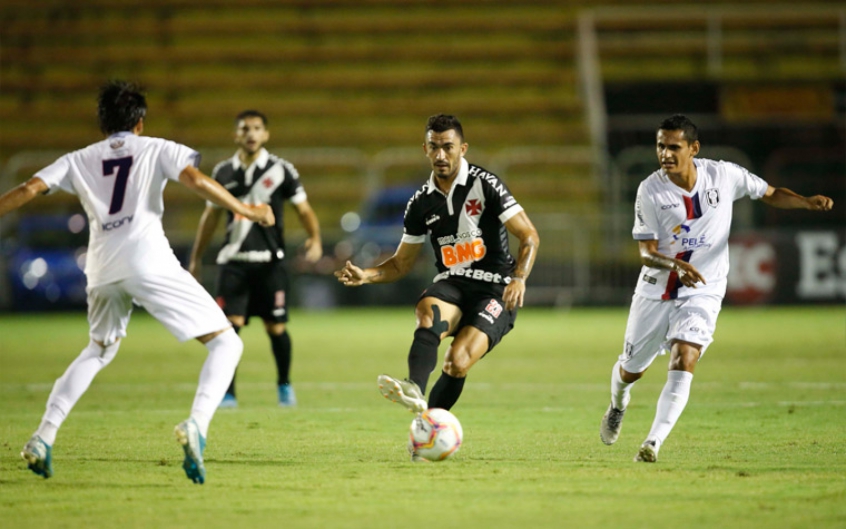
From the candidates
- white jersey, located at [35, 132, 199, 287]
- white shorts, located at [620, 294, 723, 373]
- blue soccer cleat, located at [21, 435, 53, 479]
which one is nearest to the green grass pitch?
blue soccer cleat, located at [21, 435, 53, 479]

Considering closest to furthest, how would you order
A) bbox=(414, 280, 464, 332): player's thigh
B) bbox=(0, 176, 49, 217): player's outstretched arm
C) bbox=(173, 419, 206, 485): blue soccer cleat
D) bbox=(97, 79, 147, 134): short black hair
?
bbox=(173, 419, 206, 485): blue soccer cleat → bbox=(0, 176, 49, 217): player's outstretched arm → bbox=(97, 79, 147, 134): short black hair → bbox=(414, 280, 464, 332): player's thigh

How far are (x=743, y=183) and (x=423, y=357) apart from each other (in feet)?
7.93

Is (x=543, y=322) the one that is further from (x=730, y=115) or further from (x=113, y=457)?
(x=113, y=457)

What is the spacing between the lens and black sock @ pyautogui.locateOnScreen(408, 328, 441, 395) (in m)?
7.41

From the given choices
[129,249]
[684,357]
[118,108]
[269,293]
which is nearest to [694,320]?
[684,357]

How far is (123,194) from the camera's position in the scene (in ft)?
22.3

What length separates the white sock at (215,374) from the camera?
662cm

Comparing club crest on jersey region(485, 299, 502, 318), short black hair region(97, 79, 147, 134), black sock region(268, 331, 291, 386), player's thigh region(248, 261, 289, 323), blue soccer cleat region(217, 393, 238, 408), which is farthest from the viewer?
player's thigh region(248, 261, 289, 323)

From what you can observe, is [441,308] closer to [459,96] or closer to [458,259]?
[458,259]

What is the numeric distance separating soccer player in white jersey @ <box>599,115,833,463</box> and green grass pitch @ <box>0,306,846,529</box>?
0.64 m

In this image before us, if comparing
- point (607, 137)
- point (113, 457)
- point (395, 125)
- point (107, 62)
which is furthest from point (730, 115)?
point (113, 457)

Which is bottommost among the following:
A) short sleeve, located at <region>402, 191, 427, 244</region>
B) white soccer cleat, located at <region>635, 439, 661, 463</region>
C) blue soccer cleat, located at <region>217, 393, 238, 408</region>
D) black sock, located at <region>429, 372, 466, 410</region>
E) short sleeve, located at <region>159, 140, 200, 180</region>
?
blue soccer cleat, located at <region>217, 393, 238, 408</region>

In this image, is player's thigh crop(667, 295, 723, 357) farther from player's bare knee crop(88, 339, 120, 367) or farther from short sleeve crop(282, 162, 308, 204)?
short sleeve crop(282, 162, 308, 204)

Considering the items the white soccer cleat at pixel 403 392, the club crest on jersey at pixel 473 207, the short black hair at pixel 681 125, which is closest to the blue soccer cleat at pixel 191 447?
the white soccer cleat at pixel 403 392
